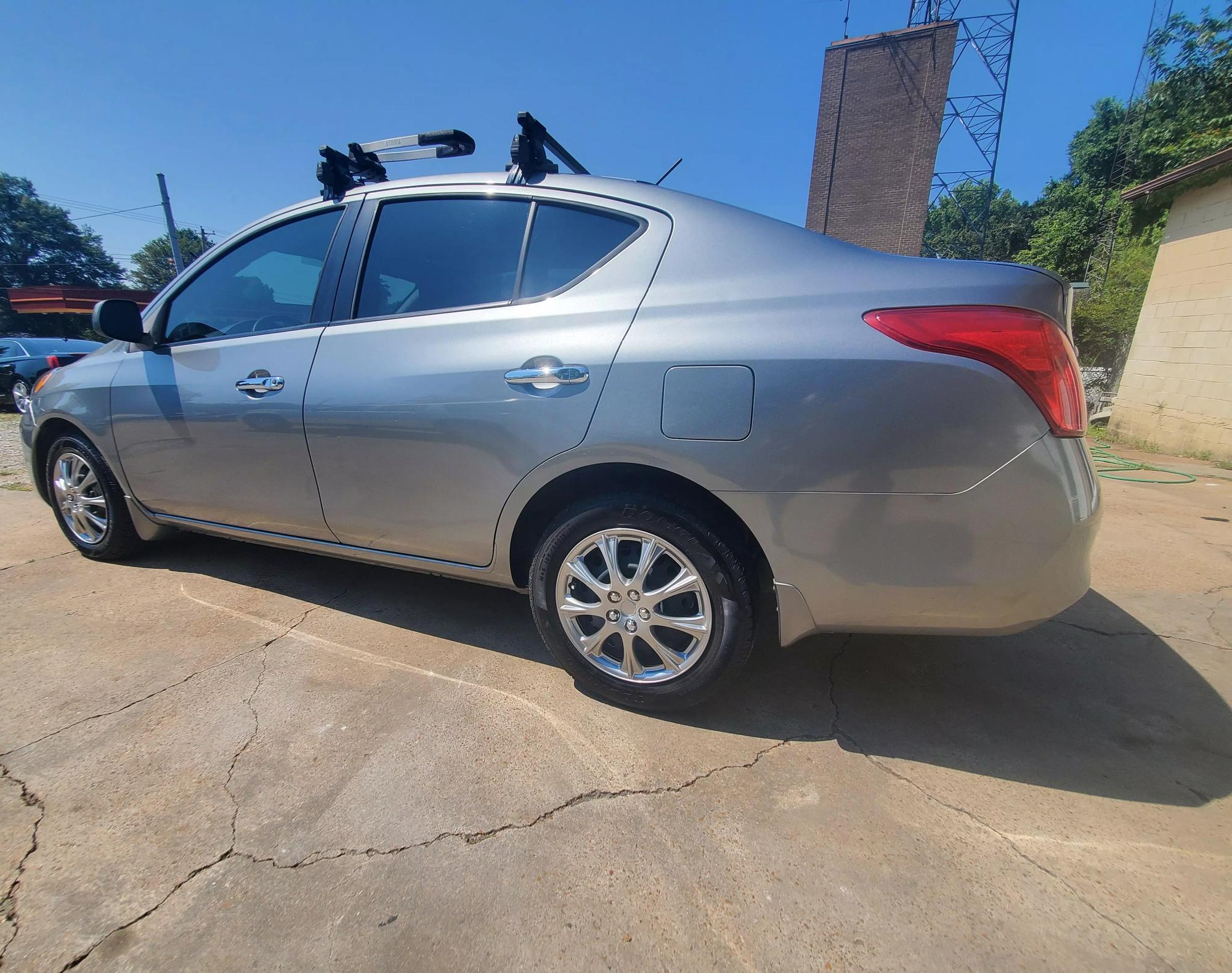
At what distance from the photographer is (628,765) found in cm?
171

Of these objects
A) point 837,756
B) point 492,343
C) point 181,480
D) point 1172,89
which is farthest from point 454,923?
point 1172,89

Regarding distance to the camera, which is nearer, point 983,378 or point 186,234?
point 983,378

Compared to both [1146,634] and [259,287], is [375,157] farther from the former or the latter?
[1146,634]

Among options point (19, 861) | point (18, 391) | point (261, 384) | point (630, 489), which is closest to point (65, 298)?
point (18, 391)

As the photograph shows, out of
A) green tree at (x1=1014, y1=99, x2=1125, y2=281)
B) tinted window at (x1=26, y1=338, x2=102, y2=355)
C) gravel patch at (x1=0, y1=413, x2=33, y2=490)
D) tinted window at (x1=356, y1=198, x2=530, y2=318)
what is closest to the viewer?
tinted window at (x1=356, y1=198, x2=530, y2=318)

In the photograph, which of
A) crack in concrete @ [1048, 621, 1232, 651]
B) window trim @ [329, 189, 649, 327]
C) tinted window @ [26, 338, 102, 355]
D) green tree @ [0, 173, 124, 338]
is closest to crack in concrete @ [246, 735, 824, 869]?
window trim @ [329, 189, 649, 327]

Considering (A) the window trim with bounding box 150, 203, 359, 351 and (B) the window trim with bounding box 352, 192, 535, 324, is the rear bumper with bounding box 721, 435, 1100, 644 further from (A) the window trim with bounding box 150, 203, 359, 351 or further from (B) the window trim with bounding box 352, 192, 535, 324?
(A) the window trim with bounding box 150, 203, 359, 351

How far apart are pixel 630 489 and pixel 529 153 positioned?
1268 mm

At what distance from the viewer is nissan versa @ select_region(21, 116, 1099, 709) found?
1483mm

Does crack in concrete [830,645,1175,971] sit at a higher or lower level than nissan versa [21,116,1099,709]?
lower

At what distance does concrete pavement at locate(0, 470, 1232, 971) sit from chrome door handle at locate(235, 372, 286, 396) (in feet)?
3.34

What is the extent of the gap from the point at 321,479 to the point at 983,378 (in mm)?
2277

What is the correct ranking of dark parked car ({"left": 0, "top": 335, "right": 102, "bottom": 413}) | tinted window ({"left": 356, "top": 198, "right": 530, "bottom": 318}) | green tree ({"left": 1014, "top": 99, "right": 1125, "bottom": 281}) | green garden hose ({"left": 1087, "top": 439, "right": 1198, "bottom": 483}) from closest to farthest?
1. tinted window ({"left": 356, "top": 198, "right": 530, "bottom": 318})
2. green garden hose ({"left": 1087, "top": 439, "right": 1198, "bottom": 483})
3. dark parked car ({"left": 0, "top": 335, "right": 102, "bottom": 413})
4. green tree ({"left": 1014, "top": 99, "right": 1125, "bottom": 281})

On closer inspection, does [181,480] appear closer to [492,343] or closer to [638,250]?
[492,343]
